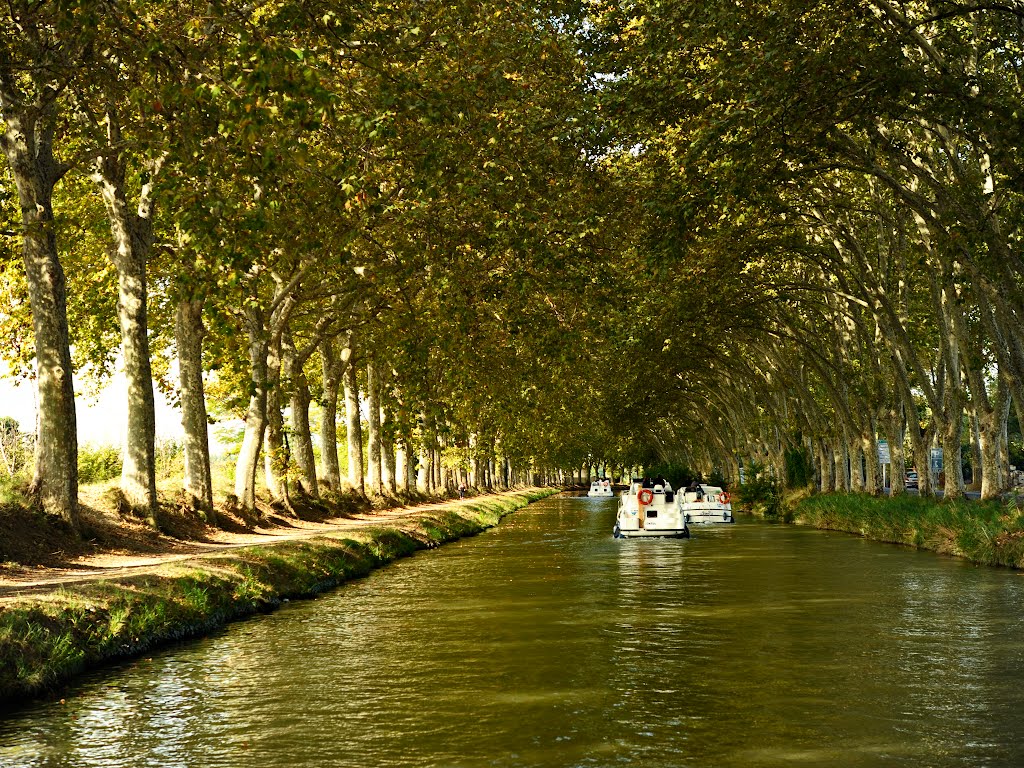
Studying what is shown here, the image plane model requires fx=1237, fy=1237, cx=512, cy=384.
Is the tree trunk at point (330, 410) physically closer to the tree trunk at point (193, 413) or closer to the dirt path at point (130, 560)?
the dirt path at point (130, 560)

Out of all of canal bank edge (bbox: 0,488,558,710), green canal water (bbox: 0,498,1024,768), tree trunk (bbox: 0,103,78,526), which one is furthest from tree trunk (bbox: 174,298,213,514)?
green canal water (bbox: 0,498,1024,768)

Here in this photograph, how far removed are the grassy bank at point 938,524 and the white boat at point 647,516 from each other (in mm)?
6156

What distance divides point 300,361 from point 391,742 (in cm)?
2782

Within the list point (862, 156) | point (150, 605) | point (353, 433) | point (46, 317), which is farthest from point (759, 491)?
point (150, 605)

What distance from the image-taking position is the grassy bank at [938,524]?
2667cm

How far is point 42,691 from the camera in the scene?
41.7 ft

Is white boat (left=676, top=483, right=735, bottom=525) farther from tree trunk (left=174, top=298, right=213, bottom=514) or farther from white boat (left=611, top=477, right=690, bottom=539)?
tree trunk (left=174, top=298, right=213, bottom=514)

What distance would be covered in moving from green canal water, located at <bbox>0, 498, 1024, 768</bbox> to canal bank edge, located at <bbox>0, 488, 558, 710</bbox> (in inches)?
19.0

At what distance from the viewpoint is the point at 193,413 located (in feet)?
101

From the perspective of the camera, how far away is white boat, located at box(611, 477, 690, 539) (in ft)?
132

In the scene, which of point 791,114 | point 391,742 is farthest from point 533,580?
point 391,742

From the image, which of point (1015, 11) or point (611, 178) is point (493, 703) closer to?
point (1015, 11)

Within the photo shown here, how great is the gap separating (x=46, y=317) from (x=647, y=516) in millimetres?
23169

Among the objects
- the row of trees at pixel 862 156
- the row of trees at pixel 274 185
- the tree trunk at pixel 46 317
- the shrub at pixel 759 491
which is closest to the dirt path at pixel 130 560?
the row of trees at pixel 274 185
